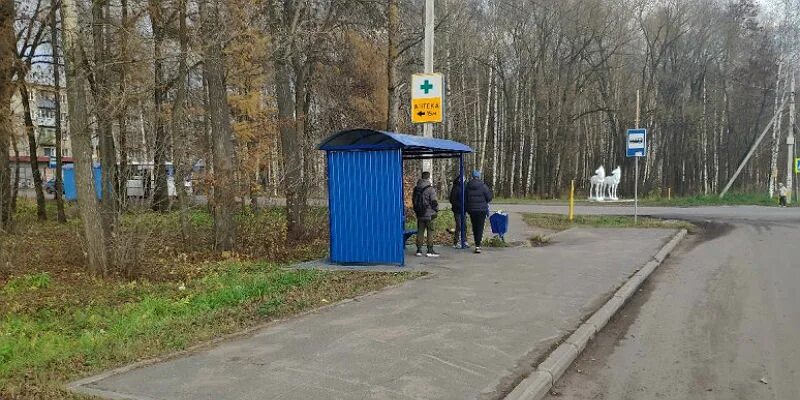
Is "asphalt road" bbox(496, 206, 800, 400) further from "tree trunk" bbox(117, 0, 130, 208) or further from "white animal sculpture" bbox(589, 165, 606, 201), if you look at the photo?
"white animal sculpture" bbox(589, 165, 606, 201)

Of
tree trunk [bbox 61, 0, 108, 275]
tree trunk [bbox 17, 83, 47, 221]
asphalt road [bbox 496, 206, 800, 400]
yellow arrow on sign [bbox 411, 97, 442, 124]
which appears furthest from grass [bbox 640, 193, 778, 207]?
tree trunk [bbox 61, 0, 108, 275]

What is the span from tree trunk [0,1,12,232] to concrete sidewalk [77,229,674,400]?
502 inches

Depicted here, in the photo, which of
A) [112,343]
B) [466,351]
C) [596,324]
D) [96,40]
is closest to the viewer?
[466,351]

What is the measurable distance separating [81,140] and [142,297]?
9.60 feet

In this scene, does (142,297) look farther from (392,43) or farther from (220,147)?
(392,43)

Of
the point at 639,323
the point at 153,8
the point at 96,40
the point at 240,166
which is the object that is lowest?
the point at 639,323

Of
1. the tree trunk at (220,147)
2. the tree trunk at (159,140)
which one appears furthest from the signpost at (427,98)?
the tree trunk at (159,140)

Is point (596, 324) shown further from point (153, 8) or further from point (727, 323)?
point (153, 8)

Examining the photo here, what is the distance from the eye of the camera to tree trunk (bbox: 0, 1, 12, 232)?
1620 cm

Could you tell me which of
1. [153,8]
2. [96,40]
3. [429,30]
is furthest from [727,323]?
[153,8]

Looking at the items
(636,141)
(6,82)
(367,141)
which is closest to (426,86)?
(367,141)

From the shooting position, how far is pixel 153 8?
13.2m

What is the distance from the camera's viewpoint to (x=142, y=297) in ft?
30.1

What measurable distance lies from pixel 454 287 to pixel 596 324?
247cm
